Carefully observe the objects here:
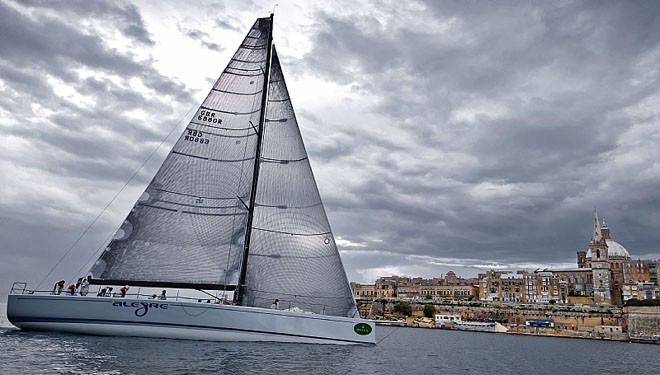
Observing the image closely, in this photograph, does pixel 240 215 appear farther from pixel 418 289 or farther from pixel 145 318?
pixel 418 289

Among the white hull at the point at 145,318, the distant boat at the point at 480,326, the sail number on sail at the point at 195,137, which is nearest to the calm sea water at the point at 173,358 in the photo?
the white hull at the point at 145,318

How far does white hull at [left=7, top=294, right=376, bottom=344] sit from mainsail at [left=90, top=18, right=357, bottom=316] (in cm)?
144

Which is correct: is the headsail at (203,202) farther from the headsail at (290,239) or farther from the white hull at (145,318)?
the white hull at (145,318)

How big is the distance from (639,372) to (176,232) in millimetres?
23772

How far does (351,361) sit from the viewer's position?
17.8 m

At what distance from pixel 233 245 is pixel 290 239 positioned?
2.38 m

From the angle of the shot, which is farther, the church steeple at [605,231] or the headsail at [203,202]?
the church steeple at [605,231]

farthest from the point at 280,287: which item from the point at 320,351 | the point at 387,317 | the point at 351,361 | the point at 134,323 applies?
the point at 387,317

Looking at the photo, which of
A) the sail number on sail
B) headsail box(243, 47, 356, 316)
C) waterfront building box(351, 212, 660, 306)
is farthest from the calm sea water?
waterfront building box(351, 212, 660, 306)

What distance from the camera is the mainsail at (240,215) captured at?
63.5 ft

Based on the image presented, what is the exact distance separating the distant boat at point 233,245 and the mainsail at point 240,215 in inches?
1.7

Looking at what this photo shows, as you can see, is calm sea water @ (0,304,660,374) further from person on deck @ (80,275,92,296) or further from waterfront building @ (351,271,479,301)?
waterfront building @ (351,271,479,301)

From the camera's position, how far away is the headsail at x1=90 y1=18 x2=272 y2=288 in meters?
19.2

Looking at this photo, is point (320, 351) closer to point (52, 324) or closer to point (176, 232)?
point (176, 232)
